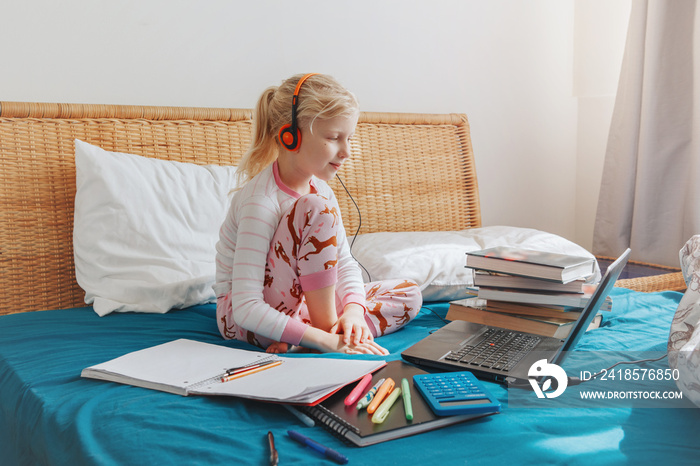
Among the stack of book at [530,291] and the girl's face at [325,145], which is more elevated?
the girl's face at [325,145]

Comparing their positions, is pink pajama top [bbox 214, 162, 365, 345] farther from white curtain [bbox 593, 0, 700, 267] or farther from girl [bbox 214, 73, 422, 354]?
white curtain [bbox 593, 0, 700, 267]

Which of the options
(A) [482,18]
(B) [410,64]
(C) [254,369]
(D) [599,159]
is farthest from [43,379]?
(D) [599,159]

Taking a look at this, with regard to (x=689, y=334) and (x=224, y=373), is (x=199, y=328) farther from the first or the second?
(x=689, y=334)

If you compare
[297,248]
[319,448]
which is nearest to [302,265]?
[297,248]

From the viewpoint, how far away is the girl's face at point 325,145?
1.23 metres

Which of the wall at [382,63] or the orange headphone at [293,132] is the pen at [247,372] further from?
the wall at [382,63]

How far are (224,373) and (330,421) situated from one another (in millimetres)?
233

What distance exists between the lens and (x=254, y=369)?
0.93 meters

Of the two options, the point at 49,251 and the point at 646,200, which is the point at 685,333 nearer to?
the point at 49,251

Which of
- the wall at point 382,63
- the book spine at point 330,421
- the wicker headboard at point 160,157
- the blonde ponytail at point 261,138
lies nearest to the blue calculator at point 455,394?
the book spine at point 330,421

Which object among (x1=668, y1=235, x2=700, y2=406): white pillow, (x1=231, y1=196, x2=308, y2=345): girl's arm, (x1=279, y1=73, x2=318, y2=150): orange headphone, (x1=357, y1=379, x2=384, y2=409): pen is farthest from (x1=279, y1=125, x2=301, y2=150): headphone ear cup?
(x1=668, y1=235, x2=700, y2=406): white pillow

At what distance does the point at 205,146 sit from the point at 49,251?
0.52 m

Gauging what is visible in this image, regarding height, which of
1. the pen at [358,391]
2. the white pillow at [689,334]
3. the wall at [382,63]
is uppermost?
the wall at [382,63]

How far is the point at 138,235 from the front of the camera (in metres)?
1.53
